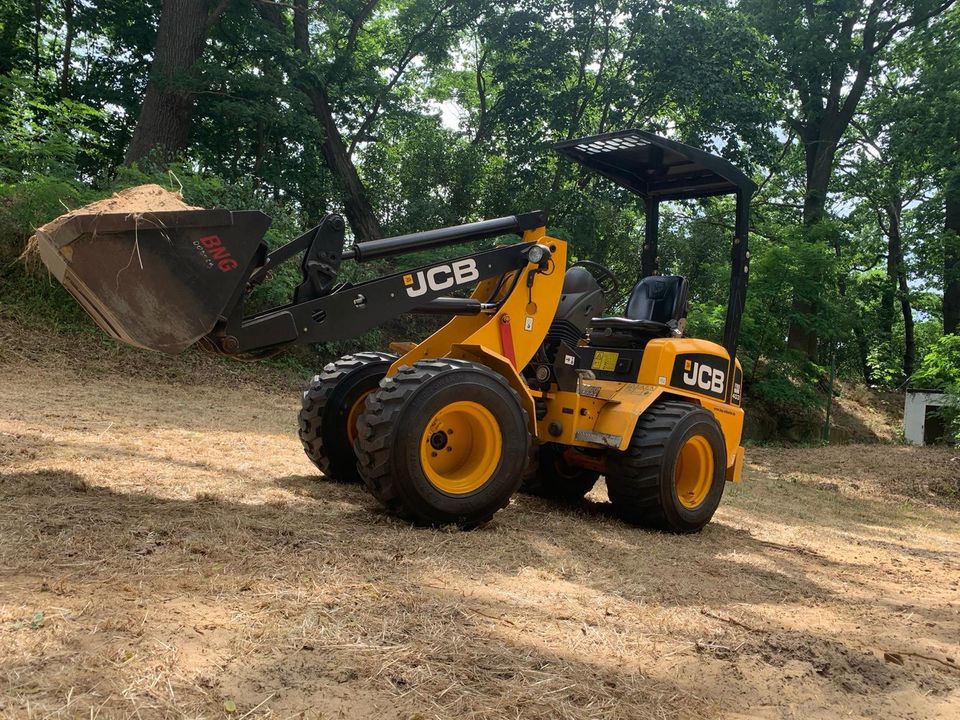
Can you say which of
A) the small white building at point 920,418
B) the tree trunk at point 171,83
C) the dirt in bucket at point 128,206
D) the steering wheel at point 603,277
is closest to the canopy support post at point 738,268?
the steering wheel at point 603,277

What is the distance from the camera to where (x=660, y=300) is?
21.5 ft

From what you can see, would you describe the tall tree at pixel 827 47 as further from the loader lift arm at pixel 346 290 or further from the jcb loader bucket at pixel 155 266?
the jcb loader bucket at pixel 155 266

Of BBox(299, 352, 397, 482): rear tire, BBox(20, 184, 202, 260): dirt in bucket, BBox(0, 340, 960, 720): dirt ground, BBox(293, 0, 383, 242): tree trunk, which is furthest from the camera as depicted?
BBox(293, 0, 383, 242): tree trunk

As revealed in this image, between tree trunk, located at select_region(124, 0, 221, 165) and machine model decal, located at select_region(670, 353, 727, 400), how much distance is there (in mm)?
11430

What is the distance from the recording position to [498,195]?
19672mm

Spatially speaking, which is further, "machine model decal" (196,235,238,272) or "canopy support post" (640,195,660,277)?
"canopy support post" (640,195,660,277)

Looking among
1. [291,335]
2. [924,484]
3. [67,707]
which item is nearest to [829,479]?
[924,484]

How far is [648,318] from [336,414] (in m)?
2.69

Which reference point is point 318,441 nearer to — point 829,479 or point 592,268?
point 592,268

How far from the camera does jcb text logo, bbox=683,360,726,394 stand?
6.17 m

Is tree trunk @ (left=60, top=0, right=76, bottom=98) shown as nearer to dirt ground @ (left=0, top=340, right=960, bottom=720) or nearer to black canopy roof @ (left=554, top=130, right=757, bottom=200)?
dirt ground @ (left=0, top=340, right=960, bottom=720)

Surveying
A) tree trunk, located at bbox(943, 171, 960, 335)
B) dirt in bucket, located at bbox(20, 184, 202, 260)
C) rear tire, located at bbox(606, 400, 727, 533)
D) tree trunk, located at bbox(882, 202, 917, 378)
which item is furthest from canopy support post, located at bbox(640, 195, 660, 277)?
tree trunk, located at bbox(882, 202, 917, 378)

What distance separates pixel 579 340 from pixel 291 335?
2484 millimetres

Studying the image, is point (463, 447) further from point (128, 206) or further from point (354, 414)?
point (128, 206)
